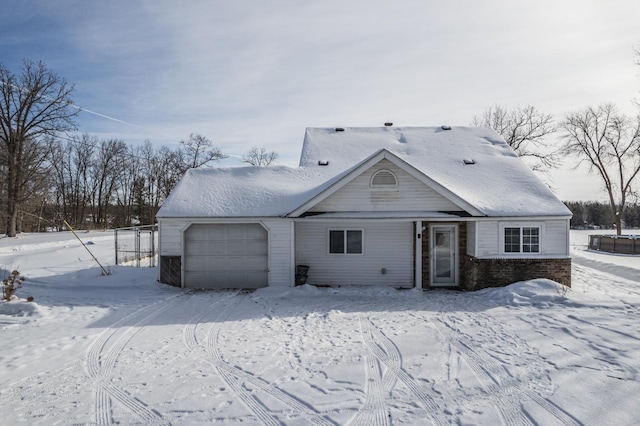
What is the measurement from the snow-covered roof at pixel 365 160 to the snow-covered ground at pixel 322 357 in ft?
9.54

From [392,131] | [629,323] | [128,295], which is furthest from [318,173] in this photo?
[629,323]

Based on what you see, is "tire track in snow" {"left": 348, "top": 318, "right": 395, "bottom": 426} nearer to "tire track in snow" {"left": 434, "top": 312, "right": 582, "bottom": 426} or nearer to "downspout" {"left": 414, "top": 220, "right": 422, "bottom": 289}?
"tire track in snow" {"left": 434, "top": 312, "right": 582, "bottom": 426}

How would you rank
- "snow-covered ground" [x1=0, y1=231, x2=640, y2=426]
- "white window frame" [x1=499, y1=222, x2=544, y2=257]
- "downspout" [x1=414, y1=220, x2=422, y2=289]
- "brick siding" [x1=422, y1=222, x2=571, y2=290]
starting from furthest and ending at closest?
"downspout" [x1=414, y1=220, x2=422, y2=289] < "white window frame" [x1=499, y1=222, x2=544, y2=257] < "brick siding" [x1=422, y1=222, x2=571, y2=290] < "snow-covered ground" [x1=0, y1=231, x2=640, y2=426]

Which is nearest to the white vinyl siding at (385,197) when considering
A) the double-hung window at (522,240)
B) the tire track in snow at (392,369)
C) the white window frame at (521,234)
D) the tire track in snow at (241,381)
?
the white window frame at (521,234)

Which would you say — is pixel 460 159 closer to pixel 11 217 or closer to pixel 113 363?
pixel 113 363

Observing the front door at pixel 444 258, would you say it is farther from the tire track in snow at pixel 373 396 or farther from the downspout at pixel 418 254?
the tire track in snow at pixel 373 396

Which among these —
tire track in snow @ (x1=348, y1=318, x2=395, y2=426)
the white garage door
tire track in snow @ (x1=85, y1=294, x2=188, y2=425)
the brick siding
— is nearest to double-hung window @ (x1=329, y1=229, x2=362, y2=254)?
the white garage door

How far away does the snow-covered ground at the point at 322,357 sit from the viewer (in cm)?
480

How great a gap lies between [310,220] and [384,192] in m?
2.67

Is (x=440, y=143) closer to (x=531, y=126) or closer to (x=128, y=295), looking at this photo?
(x=128, y=295)

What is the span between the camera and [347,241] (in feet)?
44.0

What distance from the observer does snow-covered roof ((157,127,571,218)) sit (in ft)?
41.8

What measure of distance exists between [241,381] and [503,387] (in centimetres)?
383

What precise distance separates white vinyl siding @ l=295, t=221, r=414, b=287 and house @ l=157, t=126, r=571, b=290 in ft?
0.12
